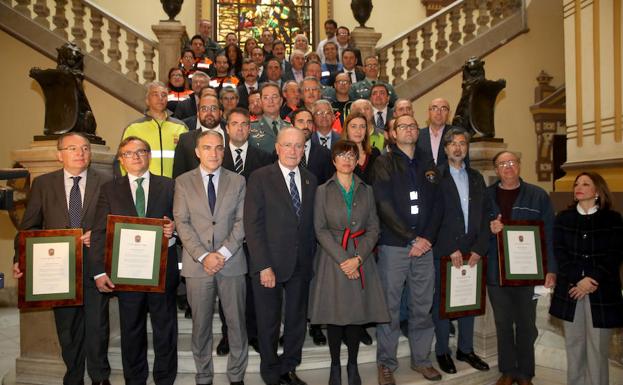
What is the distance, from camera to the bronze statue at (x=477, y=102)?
5059 mm

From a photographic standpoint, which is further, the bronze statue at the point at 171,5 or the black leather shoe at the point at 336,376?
the bronze statue at the point at 171,5

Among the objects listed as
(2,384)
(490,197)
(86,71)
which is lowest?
(2,384)

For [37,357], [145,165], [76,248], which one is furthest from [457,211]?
[37,357]

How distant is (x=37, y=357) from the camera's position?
4.29m

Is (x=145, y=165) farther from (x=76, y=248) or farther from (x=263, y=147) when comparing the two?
(x=263, y=147)

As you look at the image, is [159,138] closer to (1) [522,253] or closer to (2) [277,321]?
(2) [277,321]

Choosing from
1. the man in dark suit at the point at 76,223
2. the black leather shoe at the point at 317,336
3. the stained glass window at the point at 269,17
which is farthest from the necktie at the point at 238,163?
the stained glass window at the point at 269,17

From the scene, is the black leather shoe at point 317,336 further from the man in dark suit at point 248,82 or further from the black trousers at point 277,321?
the man in dark suit at point 248,82

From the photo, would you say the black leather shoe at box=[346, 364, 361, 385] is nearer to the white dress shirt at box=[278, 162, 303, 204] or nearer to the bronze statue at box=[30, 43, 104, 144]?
the white dress shirt at box=[278, 162, 303, 204]

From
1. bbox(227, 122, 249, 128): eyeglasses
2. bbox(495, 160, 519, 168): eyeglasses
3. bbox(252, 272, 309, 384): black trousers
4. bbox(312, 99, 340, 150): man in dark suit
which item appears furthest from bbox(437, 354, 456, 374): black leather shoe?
bbox(227, 122, 249, 128): eyeglasses

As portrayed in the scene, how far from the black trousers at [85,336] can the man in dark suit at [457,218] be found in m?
2.54

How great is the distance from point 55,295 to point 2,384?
1.23 meters

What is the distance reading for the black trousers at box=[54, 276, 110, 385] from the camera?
390 centimetres

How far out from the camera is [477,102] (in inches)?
200
